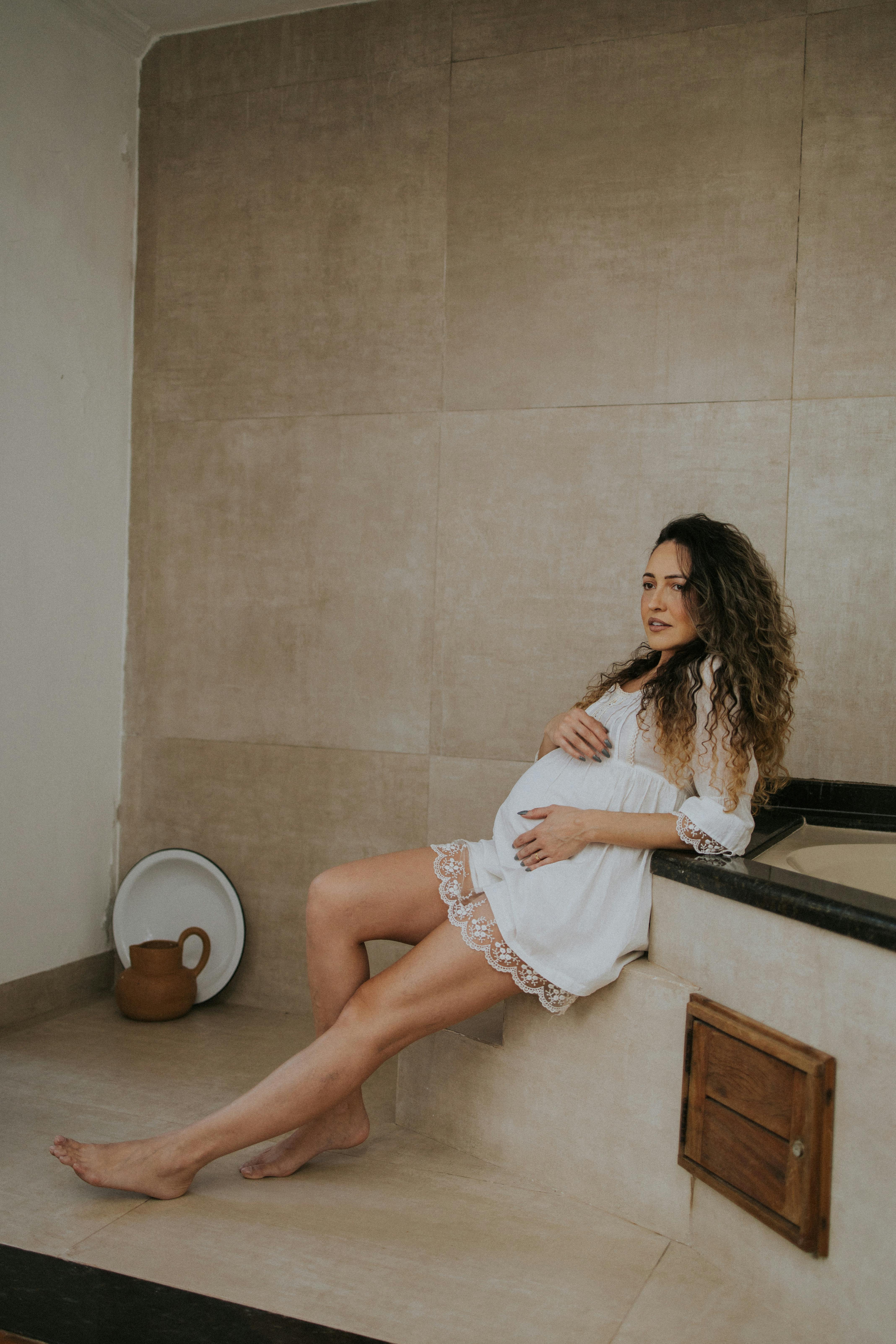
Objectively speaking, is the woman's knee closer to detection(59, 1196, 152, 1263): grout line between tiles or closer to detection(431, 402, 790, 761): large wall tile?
detection(59, 1196, 152, 1263): grout line between tiles

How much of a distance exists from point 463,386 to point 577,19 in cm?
95

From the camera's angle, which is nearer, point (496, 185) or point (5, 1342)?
point (5, 1342)

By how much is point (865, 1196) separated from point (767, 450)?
66.0 inches

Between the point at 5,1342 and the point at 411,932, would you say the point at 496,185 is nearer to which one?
the point at 411,932

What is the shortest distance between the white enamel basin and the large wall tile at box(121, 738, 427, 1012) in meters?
1.10

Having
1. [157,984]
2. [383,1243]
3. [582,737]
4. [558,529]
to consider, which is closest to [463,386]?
[558,529]

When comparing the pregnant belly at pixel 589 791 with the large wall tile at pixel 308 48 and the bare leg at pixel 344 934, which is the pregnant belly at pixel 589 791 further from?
the large wall tile at pixel 308 48

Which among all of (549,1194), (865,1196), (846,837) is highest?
(846,837)

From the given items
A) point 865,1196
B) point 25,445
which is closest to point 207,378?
point 25,445

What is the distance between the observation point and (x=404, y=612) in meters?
2.86

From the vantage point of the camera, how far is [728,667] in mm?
1840

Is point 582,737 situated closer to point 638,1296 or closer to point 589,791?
point 589,791

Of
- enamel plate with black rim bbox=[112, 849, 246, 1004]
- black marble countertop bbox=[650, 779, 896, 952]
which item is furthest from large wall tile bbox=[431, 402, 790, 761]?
enamel plate with black rim bbox=[112, 849, 246, 1004]

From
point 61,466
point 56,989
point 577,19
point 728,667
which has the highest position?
point 577,19
